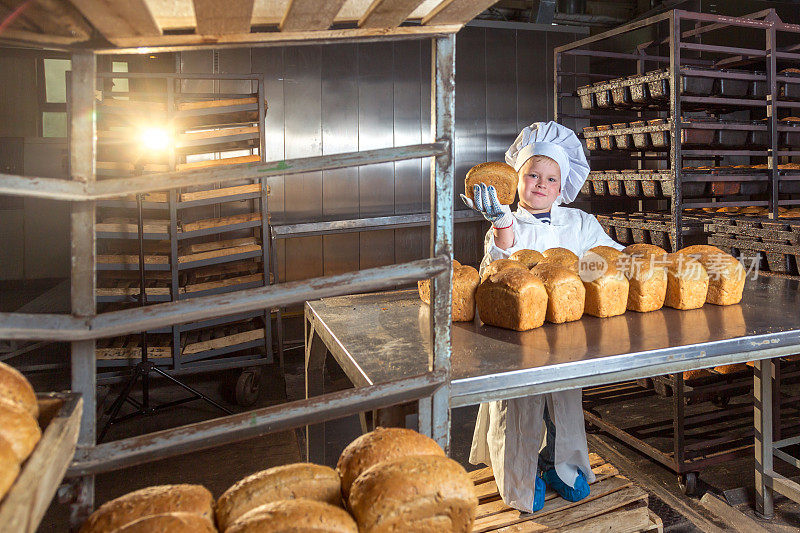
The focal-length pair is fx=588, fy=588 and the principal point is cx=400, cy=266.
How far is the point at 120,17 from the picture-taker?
0.88 metres

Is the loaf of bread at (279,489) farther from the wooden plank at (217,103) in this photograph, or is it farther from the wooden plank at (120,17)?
the wooden plank at (217,103)

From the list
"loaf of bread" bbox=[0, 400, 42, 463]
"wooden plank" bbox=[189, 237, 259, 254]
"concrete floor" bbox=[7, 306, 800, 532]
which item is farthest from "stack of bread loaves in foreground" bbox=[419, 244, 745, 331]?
"wooden plank" bbox=[189, 237, 259, 254]

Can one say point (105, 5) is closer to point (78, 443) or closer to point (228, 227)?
point (78, 443)

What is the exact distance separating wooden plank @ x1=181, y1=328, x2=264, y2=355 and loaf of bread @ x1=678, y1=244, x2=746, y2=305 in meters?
2.79

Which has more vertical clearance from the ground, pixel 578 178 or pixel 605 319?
pixel 578 178

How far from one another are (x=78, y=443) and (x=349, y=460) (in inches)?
18.1

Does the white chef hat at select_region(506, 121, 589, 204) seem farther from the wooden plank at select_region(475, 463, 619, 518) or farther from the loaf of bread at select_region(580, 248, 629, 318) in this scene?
the wooden plank at select_region(475, 463, 619, 518)

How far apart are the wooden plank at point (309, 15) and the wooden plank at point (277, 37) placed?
0.02 metres

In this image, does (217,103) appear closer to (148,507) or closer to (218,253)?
(218,253)

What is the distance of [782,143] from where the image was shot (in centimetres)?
396

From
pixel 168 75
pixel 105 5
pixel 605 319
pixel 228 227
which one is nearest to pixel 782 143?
pixel 605 319

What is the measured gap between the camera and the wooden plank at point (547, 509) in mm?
1892

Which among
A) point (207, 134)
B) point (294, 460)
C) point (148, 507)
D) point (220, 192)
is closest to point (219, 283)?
point (220, 192)

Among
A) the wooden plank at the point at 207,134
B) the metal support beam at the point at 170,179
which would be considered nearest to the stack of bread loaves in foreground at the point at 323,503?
the metal support beam at the point at 170,179
